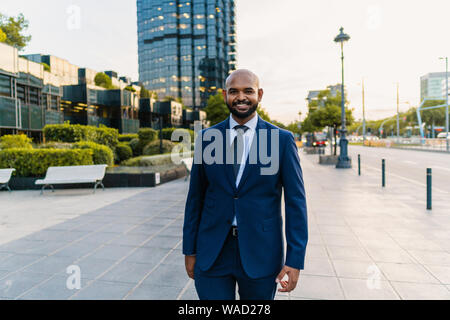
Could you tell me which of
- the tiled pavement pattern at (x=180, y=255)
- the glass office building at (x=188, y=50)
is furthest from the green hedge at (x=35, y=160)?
the glass office building at (x=188, y=50)

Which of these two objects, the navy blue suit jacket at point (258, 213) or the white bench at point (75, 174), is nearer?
the navy blue suit jacket at point (258, 213)

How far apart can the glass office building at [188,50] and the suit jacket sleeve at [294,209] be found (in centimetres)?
9443

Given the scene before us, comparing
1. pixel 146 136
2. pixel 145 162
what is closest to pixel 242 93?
pixel 145 162

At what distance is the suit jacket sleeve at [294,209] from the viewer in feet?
5.75

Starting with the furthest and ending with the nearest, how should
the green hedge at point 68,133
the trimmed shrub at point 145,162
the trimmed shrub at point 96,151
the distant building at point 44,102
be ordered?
the distant building at point 44,102 → the green hedge at point 68,133 → the trimmed shrub at point 145,162 → the trimmed shrub at point 96,151

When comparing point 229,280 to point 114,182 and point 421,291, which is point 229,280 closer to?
point 421,291

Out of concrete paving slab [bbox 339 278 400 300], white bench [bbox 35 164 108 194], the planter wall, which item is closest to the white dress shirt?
concrete paving slab [bbox 339 278 400 300]

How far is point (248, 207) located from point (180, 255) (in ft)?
10.6

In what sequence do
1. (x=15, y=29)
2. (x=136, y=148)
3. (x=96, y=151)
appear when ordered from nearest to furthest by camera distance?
(x=96, y=151) < (x=136, y=148) < (x=15, y=29)

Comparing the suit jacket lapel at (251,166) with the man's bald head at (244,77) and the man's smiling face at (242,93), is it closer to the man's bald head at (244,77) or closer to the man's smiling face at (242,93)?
the man's smiling face at (242,93)

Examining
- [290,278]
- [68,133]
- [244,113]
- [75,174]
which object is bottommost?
[75,174]

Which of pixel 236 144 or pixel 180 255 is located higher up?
pixel 236 144

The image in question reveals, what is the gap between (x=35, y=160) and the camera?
11.7 meters
